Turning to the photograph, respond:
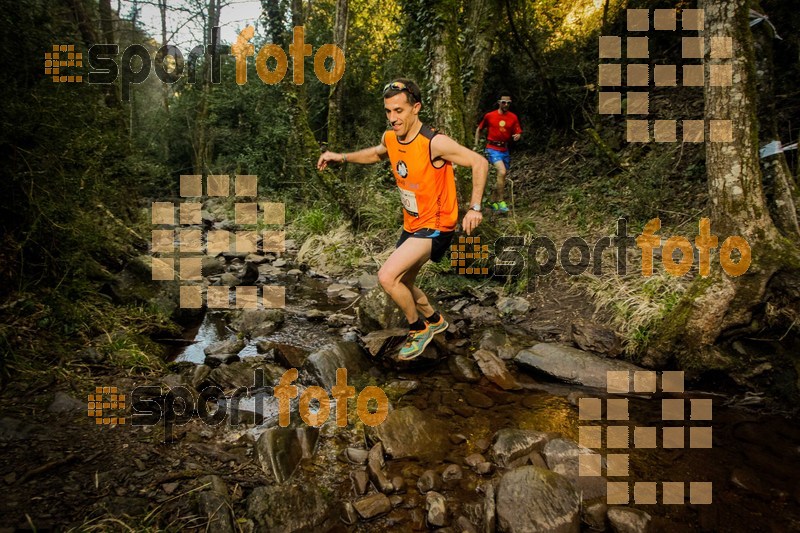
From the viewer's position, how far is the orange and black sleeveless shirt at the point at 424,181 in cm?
346

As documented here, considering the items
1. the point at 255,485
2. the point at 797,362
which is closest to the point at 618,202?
the point at 797,362

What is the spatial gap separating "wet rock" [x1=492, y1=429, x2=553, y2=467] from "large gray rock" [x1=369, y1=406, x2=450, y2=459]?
1.23 feet

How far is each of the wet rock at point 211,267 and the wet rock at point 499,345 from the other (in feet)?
15.9

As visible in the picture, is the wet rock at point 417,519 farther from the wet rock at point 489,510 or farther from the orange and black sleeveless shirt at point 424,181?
the orange and black sleeveless shirt at point 424,181

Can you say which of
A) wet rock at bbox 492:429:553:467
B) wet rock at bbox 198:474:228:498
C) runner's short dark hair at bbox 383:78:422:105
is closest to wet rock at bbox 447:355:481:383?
wet rock at bbox 492:429:553:467

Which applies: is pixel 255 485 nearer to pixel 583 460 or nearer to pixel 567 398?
pixel 583 460

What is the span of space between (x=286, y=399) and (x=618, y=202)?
22.0ft

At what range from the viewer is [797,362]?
3467mm

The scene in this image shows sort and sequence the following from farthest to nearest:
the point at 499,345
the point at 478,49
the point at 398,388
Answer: the point at 478,49 → the point at 499,345 → the point at 398,388

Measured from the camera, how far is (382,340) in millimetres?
4301

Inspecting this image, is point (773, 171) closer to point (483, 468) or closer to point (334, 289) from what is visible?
point (483, 468)

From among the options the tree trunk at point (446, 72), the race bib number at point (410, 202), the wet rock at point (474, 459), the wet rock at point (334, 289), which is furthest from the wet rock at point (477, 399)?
the tree trunk at point (446, 72)

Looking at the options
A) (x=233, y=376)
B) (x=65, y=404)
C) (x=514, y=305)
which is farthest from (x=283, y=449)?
(x=514, y=305)

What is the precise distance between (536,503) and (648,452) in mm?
1180
